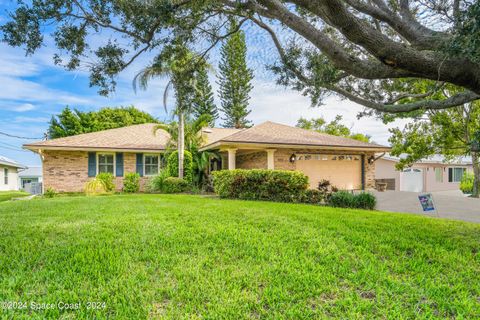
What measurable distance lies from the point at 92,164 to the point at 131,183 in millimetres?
2609

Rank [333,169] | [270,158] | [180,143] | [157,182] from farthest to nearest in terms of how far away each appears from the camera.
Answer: [333,169] → [180,143] → [157,182] → [270,158]

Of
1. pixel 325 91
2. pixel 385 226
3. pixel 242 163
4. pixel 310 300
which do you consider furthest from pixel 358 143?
pixel 310 300

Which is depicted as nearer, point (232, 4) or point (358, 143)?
point (232, 4)

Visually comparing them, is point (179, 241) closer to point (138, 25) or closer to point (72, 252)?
point (72, 252)

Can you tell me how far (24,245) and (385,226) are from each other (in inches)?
264

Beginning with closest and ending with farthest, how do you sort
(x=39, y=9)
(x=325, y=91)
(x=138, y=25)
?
(x=39, y=9) → (x=138, y=25) → (x=325, y=91)

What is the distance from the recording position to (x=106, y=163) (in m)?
17.1

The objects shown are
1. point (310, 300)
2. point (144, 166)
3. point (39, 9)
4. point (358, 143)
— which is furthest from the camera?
point (144, 166)

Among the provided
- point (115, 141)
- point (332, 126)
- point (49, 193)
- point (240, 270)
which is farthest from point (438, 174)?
point (49, 193)

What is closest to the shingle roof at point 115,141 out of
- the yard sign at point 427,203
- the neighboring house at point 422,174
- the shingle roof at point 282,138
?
the shingle roof at point 282,138

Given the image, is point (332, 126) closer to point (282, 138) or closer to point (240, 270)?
point (282, 138)

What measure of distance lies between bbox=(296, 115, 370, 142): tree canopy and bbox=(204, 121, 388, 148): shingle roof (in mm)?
14385


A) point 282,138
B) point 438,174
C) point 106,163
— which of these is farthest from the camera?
point 438,174

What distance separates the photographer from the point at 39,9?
18.2ft
